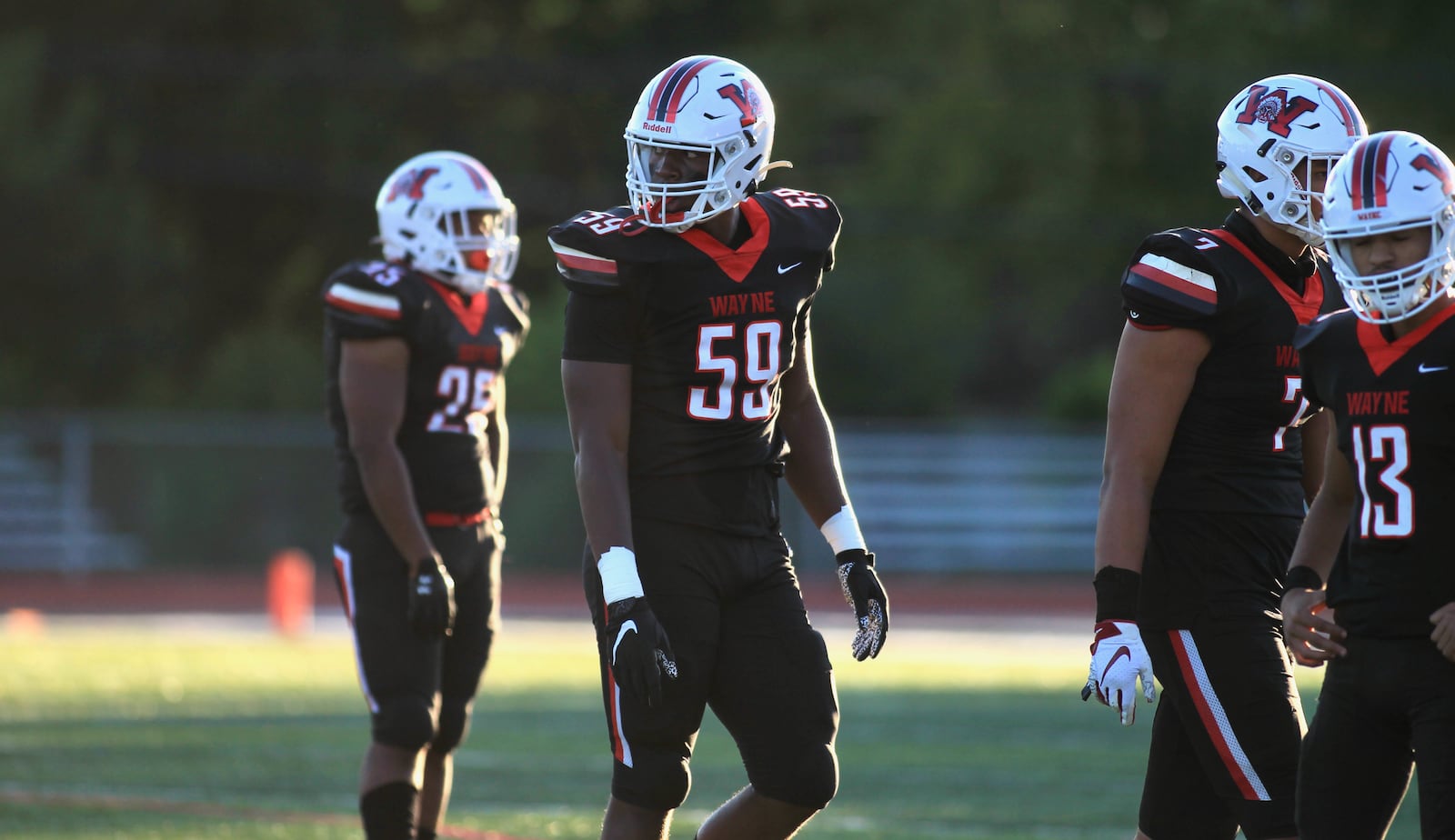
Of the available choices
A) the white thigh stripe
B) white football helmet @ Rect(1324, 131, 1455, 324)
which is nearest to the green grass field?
the white thigh stripe

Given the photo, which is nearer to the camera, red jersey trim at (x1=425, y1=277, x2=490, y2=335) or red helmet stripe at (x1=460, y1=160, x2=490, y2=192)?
red jersey trim at (x1=425, y1=277, x2=490, y2=335)

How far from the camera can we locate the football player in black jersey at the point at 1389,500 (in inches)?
135

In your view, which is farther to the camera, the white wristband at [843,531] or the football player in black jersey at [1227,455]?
the white wristband at [843,531]

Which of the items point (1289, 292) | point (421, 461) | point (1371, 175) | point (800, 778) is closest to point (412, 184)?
point (421, 461)

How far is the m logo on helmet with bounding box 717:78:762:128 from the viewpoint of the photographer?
409 cm

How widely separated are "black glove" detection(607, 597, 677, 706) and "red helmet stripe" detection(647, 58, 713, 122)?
3.17ft

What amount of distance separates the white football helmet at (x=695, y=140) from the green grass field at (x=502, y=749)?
9.42ft

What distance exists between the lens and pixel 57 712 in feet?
32.4

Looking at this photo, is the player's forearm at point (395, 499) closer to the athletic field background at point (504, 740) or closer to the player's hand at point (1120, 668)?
the athletic field background at point (504, 740)

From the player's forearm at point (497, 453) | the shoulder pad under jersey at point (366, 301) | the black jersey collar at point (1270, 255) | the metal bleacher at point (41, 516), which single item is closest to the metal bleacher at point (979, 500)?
the metal bleacher at point (41, 516)

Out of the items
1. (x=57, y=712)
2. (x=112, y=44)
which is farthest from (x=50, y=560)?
(x=57, y=712)

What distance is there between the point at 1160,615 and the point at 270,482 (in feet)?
56.4

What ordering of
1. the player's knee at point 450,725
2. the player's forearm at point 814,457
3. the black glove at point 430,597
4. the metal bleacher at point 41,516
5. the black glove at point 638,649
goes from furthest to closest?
1. the metal bleacher at point 41,516
2. the player's knee at point 450,725
3. the black glove at point 430,597
4. the player's forearm at point 814,457
5. the black glove at point 638,649

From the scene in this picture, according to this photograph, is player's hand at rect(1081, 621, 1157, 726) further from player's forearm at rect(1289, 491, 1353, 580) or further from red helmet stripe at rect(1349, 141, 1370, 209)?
→ red helmet stripe at rect(1349, 141, 1370, 209)
